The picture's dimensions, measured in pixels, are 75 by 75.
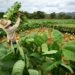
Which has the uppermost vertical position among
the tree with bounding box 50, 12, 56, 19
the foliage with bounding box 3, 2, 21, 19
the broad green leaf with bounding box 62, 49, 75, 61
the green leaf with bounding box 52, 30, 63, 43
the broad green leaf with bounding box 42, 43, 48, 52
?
the foliage with bounding box 3, 2, 21, 19

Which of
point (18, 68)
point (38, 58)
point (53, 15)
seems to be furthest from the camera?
point (53, 15)

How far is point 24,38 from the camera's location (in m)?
1.46

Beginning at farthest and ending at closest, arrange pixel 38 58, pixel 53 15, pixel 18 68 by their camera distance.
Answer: pixel 53 15 → pixel 38 58 → pixel 18 68

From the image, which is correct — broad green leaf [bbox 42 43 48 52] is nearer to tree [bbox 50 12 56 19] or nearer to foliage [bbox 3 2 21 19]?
foliage [bbox 3 2 21 19]

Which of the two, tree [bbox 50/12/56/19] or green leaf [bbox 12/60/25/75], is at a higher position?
green leaf [bbox 12/60/25/75]

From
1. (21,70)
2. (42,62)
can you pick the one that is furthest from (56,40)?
(21,70)

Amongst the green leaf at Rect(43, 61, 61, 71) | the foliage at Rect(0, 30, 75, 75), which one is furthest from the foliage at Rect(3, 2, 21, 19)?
the green leaf at Rect(43, 61, 61, 71)

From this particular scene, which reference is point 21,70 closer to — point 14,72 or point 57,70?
point 14,72

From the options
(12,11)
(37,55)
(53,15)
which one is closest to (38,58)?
(37,55)

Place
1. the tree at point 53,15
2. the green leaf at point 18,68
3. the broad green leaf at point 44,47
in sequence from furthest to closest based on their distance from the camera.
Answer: the tree at point 53,15 < the broad green leaf at point 44,47 < the green leaf at point 18,68

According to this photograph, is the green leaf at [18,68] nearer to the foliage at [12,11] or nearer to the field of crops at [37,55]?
the field of crops at [37,55]

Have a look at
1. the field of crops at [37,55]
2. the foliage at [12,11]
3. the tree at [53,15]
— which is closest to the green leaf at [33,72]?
the field of crops at [37,55]

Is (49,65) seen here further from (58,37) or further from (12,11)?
(12,11)

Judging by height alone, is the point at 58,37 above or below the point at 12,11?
below
